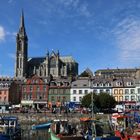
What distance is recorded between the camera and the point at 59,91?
10525 cm

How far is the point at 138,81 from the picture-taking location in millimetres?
99562

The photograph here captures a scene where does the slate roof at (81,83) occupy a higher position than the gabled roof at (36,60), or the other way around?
the gabled roof at (36,60)

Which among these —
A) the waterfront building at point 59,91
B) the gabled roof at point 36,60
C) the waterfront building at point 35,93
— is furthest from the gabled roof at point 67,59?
the waterfront building at point 59,91

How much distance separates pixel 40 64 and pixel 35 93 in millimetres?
56855

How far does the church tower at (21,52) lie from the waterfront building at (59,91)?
56.1 metres

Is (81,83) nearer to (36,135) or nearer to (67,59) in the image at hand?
(36,135)

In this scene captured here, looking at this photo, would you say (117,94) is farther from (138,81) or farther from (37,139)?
(37,139)

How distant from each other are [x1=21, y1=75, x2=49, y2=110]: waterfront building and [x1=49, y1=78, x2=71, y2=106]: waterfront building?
5.02 ft

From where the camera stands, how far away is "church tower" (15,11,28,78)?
163 meters

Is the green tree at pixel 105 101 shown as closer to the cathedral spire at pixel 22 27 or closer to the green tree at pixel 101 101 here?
the green tree at pixel 101 101

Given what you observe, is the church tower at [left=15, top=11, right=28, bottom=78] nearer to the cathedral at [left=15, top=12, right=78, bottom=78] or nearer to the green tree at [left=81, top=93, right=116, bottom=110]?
the cathedral at [left=15, top=12, right=78, bottom=78]

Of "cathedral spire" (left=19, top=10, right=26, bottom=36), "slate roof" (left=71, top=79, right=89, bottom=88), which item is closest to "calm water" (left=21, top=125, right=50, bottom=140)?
"slate roof" (left=71, top=79, right=89, bottom=88)

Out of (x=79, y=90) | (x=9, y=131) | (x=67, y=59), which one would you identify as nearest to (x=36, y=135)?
(x=9, y=131)

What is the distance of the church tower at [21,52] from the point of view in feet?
536
